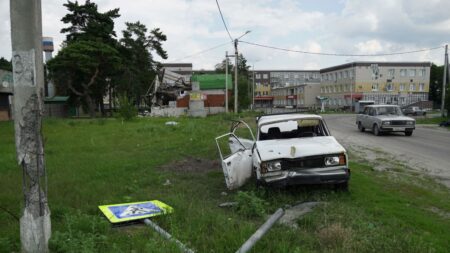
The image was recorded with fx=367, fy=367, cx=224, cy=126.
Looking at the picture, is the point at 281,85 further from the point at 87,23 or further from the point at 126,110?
the point at 126,110

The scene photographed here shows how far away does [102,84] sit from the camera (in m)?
50.3

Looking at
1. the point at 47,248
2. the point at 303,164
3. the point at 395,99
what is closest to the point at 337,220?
the point at 303,164

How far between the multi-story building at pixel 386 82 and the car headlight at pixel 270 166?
7856 cm

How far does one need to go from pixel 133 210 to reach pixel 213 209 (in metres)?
1.30

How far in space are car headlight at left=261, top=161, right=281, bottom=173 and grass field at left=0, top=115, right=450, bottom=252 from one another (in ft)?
1.55

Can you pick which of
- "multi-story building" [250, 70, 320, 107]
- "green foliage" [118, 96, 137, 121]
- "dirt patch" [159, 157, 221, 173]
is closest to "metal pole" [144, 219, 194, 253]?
"dirt patch" [159, 157, 221, 173]

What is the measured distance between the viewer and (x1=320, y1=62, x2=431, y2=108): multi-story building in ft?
269

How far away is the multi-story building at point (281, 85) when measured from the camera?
4367 inches

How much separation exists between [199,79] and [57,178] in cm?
4591

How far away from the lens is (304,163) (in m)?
6.82

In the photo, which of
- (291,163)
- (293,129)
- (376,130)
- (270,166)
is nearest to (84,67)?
(376,130)

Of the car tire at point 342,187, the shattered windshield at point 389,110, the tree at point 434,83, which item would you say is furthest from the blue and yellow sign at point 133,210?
the tree at point 434,83

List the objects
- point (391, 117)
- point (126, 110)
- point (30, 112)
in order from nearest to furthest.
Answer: point (30, 112) → point (391, 117) → point (126, 110)

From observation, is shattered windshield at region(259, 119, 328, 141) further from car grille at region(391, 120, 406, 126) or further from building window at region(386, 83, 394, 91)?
building window at region(386, 83, 394, 91)
